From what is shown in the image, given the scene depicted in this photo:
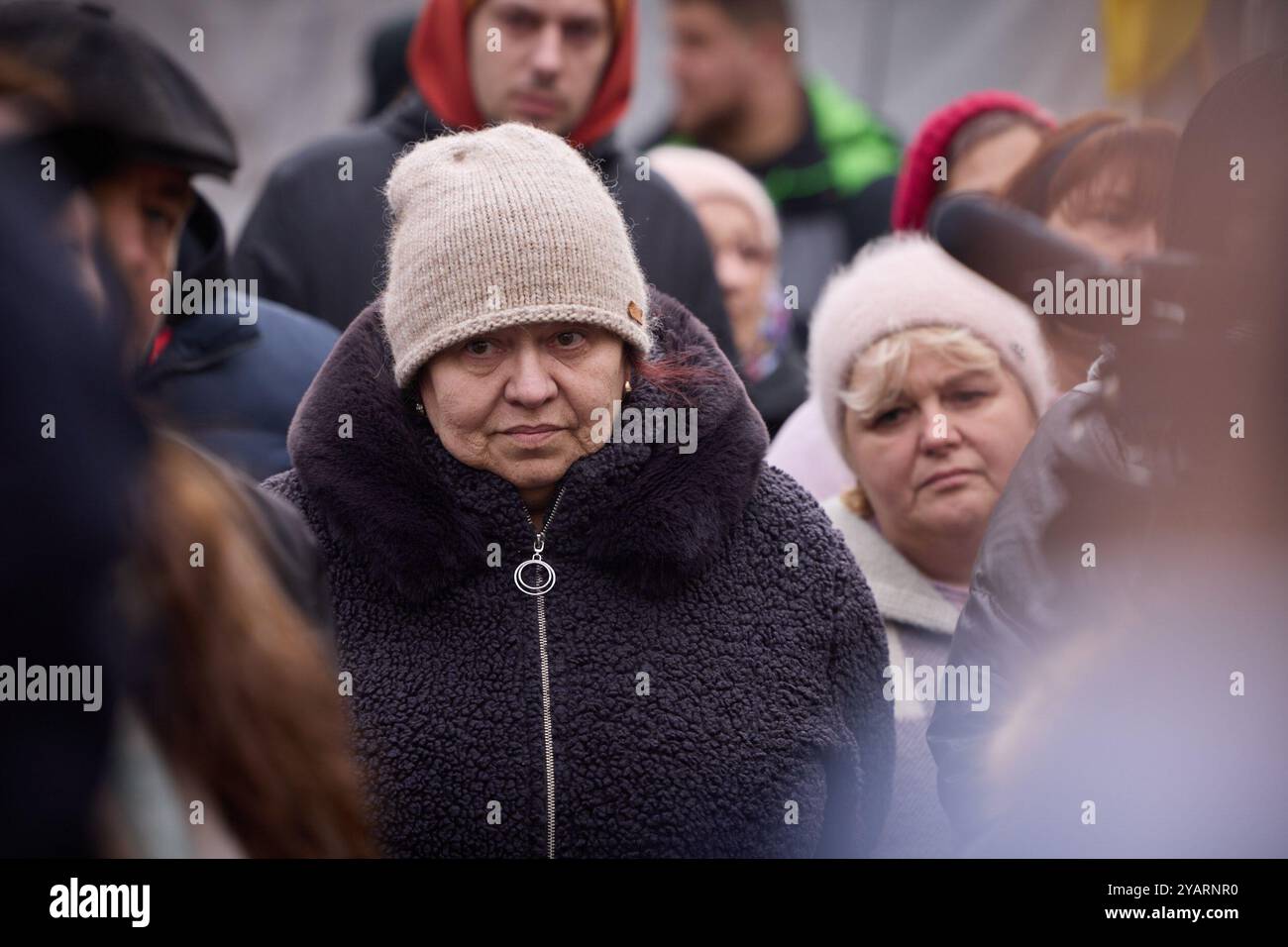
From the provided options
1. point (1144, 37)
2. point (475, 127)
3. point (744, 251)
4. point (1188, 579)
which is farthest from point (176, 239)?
point (1144, 37)

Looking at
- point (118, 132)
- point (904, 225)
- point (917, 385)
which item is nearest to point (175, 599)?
point (118, 132)

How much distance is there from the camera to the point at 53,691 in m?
1.13

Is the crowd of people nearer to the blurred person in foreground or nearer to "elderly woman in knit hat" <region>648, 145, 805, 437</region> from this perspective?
the blurred person in foreground

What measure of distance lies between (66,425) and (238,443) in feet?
5.36

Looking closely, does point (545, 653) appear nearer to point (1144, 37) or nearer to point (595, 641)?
point (595, 641)

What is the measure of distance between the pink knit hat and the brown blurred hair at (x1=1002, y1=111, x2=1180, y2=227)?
0.37 meters

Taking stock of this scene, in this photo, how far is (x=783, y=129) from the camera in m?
4.44

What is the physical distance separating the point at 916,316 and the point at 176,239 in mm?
1177

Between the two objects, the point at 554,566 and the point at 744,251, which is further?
the point at 744,251

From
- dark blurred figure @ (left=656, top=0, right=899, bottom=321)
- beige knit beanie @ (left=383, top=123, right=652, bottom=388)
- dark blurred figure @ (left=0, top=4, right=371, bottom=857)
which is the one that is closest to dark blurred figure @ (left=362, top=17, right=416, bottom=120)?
dark blurred figure @ (left=656, top=0, right=899, bottom=321)

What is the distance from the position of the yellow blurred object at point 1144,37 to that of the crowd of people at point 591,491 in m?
0.66

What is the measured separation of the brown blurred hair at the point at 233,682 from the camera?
1131 mm

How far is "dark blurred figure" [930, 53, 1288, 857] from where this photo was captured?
156 centimetres
